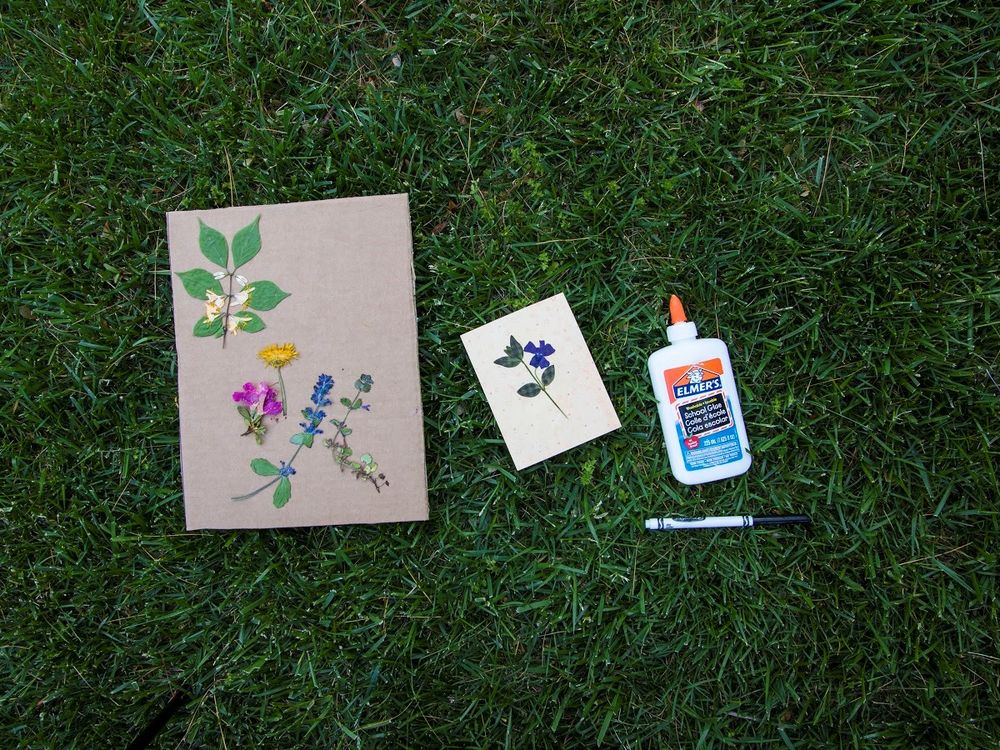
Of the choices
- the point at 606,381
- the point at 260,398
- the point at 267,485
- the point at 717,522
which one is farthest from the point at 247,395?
the point at 717,522

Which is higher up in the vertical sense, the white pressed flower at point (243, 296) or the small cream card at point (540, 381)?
the white pressed flower at point (243, 296)

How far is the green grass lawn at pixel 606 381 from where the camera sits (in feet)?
5.22

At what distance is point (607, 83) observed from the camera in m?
→ 1.65

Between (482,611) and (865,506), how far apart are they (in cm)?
103

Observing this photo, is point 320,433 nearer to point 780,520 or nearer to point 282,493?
point 282,493

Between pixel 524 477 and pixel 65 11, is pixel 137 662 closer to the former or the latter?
pixel 524 477

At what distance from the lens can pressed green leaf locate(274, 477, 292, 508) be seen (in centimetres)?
161

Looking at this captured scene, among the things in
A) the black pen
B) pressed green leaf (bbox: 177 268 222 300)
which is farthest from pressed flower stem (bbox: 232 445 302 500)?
the black pen

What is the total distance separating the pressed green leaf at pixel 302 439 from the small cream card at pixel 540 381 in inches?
18.8

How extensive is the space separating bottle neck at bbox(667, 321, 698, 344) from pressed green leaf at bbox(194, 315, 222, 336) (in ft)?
3.90

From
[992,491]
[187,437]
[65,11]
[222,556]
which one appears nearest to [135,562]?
[222,556]

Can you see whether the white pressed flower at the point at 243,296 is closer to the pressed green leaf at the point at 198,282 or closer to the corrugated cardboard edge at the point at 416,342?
the pressed green leaf at the point at 198,282

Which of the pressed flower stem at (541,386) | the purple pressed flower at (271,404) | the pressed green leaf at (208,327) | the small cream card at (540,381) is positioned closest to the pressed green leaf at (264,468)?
the purple pressed flower at (271,404)

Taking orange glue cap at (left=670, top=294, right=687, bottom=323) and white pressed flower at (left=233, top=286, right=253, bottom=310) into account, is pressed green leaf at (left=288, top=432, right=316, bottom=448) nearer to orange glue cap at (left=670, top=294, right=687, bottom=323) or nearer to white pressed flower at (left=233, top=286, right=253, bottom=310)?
white pressed flower at (left=233, top=286, right=253, bottom=310)
